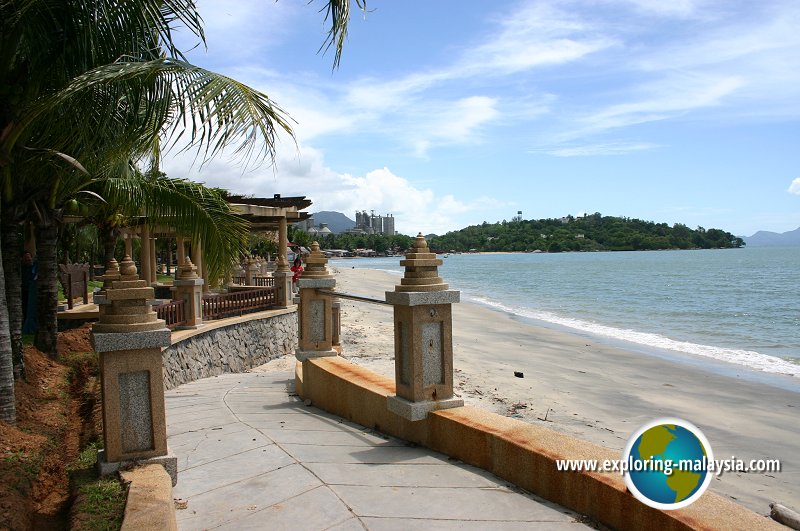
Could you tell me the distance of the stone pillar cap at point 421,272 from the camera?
5.54 m

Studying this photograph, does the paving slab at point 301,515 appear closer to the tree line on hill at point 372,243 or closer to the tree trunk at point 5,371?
the tree trunk at point 5,371

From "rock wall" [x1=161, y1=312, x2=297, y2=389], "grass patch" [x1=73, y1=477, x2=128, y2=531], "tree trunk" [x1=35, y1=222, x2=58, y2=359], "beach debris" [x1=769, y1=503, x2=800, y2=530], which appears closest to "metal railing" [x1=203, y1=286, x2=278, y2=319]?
"rock wall" [x1=161, y1=312, x2=297, y2=389]

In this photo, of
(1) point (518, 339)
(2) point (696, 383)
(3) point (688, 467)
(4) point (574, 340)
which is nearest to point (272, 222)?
(1) point (518, 339)

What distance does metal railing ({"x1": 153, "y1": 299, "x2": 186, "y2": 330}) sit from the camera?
1331 cm

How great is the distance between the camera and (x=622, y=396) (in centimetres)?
1246

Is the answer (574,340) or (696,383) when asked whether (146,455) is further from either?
(574,340)

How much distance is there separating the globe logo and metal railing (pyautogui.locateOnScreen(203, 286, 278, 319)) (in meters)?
13.1

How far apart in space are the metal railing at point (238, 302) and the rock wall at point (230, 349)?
54cm

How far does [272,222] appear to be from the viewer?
21109 millimetres

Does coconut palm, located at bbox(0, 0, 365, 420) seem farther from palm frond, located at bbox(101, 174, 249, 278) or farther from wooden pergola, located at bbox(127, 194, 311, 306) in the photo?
wooden pergola, located at bbox(127, 194, 311, 306)

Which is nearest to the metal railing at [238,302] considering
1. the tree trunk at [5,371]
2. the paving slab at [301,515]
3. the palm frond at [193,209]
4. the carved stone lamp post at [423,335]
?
the palm frond at [193,209]

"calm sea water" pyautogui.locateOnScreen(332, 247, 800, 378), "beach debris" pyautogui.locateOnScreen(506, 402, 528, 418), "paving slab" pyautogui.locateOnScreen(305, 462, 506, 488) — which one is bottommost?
"calm sea water" pyautogui.locateOnScreen(332, 247, 800, 378)

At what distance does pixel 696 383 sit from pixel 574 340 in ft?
24.2

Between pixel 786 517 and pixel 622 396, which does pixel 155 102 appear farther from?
pixel 622 396
